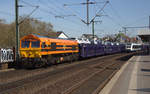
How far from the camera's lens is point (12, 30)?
3912 centimetres

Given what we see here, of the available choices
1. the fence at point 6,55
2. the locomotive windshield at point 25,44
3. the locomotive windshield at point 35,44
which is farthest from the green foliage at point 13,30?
the locomotive windshield at point 35,44

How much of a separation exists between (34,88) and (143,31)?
93.6ft

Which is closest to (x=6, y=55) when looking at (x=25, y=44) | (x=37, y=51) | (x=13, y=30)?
(x=25, y=44)

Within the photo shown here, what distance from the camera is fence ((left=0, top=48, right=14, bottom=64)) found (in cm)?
1861

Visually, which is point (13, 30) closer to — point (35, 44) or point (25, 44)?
point (25, 44)

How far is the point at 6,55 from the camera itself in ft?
62.9

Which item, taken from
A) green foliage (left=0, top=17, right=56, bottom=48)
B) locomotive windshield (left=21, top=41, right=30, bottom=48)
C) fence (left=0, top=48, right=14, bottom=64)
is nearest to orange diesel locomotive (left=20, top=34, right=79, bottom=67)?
locomotive windshield (left=21, top=41, right=30, bottom=48)

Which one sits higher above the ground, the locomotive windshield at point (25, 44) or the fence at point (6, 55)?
the locomotive windshield at point (25, 44)

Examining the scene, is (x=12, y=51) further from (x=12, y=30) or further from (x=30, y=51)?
(x=12, y=30)

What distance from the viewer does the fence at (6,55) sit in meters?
18.6

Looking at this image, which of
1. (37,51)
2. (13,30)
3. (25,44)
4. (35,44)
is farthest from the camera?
(13,30)

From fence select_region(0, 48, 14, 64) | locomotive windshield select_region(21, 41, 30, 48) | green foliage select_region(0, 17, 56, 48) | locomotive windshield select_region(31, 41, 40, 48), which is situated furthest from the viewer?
green foliage select_region(0, 17, 56, 48)

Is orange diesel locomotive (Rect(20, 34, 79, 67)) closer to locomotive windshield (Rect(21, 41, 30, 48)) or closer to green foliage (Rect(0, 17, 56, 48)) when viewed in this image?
locomotive windshield (Rect(21, 41, 30, 48))

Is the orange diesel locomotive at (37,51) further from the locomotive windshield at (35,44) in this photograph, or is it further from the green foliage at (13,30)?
the green foliage at (13,30)
